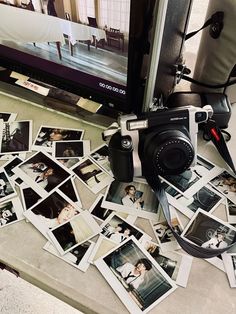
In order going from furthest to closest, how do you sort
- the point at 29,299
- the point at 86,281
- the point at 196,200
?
the point at 29,299
the point at 196,200
the point at 86,281

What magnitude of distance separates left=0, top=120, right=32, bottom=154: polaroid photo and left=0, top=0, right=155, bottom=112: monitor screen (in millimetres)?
116

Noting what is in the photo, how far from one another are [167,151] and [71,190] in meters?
0.21

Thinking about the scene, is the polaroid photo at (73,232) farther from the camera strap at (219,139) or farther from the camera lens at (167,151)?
the camera strap at (219,139)

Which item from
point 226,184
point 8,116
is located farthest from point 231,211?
point 8,116

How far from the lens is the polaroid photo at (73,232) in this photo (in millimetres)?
614

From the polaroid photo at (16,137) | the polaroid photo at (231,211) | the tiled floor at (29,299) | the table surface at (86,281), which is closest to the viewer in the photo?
the table surface at (86,281)

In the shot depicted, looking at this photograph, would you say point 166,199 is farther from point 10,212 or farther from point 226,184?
point 10,212

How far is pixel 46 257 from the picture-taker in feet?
1.98

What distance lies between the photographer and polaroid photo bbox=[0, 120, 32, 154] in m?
0.76

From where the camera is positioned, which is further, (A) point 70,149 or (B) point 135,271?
(A) point 70,149

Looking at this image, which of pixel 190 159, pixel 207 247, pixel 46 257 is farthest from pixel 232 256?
pixel 46 257

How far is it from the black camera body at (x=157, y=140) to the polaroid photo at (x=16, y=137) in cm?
23

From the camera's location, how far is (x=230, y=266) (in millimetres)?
596

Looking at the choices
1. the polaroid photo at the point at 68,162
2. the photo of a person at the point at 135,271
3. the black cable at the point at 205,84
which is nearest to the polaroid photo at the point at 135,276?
the photo of a person at the point at 135,271
